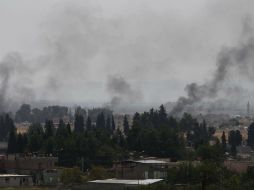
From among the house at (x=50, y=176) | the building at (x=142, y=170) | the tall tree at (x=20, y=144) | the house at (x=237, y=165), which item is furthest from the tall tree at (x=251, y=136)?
the house at (x=50, y=176)

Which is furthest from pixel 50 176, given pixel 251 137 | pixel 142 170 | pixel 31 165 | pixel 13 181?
pixel 251 137

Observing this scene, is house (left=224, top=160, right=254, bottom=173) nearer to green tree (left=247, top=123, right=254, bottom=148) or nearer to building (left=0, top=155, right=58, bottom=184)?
building (left=0, top=155, right=58, bottom=184)

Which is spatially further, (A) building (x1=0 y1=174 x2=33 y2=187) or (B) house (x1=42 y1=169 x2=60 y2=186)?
(B) house (x1=42 y1=169 x2=60 y2=186)

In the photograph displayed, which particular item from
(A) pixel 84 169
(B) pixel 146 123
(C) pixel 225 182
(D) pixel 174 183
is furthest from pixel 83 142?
(B) pixel 146 123

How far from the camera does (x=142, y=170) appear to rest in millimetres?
49312

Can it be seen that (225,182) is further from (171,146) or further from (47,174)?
(171,146)

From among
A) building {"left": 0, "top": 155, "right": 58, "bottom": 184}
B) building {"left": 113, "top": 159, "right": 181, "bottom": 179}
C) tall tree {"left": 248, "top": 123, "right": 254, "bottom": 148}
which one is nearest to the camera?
building {"left": 113, "top": 159, "right": 181, "bottom": 179}

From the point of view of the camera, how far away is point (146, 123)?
3233 inches

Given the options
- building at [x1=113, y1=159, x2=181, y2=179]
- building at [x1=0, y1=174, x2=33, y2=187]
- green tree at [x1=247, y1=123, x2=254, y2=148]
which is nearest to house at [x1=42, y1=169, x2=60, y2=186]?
building at [x1=0, y1=174, x2=33, y2=187]

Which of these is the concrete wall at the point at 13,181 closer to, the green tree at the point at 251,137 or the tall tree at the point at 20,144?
the tall tree at the point at 20,144

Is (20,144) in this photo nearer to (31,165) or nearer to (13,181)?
(31,165)

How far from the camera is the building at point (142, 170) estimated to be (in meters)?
48.5

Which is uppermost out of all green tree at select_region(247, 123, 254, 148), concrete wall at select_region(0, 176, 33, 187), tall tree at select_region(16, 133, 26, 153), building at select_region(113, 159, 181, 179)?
green tree at select_region(247, 123, 254, 148)

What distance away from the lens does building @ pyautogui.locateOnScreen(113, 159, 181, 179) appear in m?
48.5
